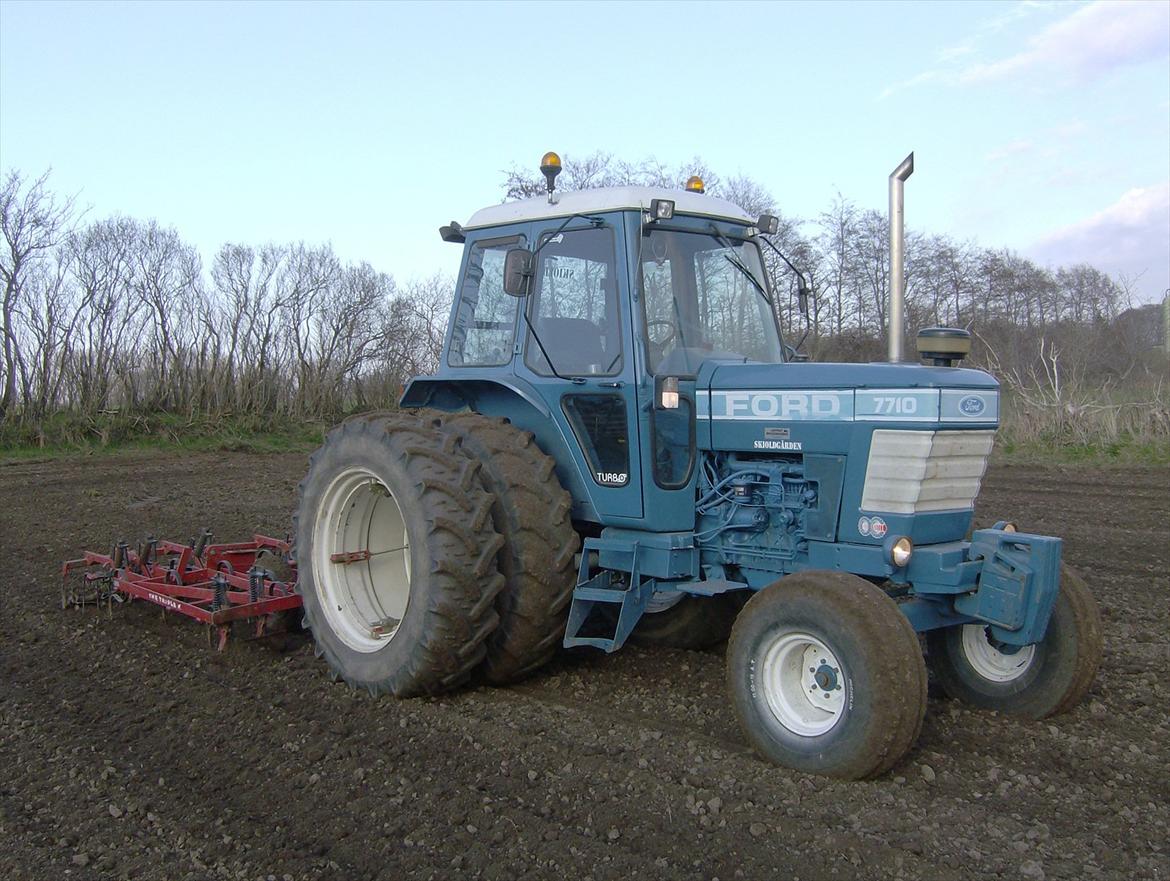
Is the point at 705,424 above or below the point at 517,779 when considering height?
above

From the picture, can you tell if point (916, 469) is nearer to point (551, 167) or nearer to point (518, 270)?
point (518, 270)

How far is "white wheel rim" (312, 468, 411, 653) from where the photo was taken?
17.0 feet

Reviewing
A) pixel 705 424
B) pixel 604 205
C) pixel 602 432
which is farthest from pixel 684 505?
pixel 604 205

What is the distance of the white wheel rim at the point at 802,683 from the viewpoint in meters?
3.87

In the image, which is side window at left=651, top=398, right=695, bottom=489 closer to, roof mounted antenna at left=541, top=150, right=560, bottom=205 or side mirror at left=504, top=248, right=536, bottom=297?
side mirror at left=504, top=248, right=536, bottom=297

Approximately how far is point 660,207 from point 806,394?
1081mm

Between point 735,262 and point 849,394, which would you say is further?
point 735,262

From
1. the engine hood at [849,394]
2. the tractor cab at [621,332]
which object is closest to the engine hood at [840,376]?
the engine hood at [849,394]

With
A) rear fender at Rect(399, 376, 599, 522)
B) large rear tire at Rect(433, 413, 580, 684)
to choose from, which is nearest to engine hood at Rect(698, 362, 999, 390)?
rear fender at Rect(399, 376, 599, 522)

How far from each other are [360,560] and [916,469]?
288 centimetres

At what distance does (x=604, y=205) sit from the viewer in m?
4.78

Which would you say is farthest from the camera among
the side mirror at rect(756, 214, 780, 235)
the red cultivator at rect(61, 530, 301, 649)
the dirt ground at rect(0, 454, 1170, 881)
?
the red cultivator at rect(61, 530, 301, 649)

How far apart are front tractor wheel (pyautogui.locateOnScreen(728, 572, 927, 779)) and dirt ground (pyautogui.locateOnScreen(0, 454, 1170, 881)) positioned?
121mm

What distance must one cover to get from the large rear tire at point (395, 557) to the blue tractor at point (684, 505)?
14 millimetres
